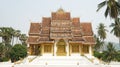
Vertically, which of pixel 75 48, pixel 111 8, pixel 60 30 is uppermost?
pixel 111 8

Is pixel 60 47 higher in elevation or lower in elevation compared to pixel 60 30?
lower

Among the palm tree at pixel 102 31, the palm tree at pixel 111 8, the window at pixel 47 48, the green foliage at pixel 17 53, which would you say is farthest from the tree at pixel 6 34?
the palm tree at pixel 111 8

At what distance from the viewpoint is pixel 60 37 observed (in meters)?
32.8

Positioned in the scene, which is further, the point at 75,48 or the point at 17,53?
the point at 17,53

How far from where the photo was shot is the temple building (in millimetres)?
33062

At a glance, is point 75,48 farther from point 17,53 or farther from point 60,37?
point 17,53

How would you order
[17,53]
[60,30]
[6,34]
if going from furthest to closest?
[6,34], [17,53], [60,30]

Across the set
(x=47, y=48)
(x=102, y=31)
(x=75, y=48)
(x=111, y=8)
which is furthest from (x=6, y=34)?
(x=111, y=8)

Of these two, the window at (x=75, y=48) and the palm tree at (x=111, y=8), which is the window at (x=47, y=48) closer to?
the window at (x=75, y=48)

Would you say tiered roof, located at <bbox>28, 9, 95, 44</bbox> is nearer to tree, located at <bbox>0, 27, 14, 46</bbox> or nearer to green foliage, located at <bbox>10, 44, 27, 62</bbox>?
green foliage, located at <bbox>10, 44, 27, 62</bbox>

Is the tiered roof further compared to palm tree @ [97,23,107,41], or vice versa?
palm tree @ [97,23,107,41]

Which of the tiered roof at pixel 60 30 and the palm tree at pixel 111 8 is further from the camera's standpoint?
the tiered roof at pixel 60 30

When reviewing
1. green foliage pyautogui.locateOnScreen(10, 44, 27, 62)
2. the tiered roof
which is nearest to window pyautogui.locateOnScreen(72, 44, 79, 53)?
the tiered roof

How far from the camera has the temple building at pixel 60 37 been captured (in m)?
33.1
